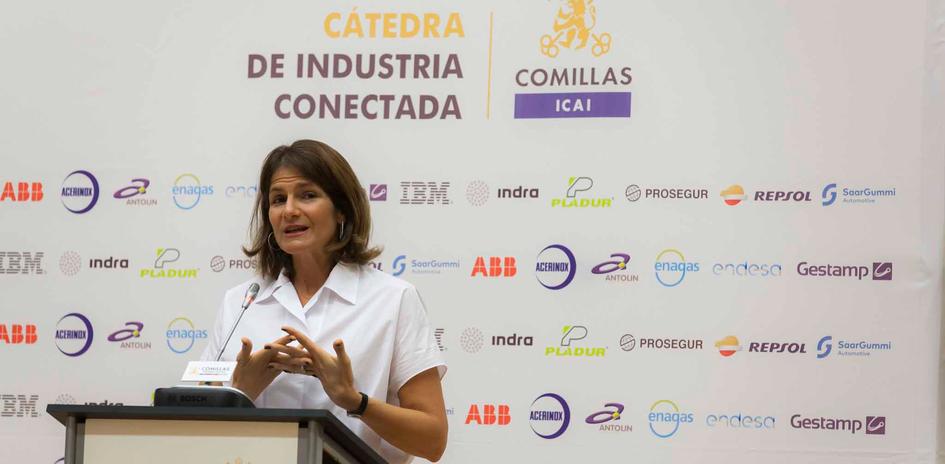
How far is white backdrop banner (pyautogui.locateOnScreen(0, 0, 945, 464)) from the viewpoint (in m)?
4.30

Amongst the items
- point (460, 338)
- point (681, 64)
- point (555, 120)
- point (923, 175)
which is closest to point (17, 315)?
point (460, 338)

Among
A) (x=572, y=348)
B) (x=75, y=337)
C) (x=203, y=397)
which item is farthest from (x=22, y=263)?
(x=203, y=397)

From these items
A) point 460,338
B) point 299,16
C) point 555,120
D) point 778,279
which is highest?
point 299,16

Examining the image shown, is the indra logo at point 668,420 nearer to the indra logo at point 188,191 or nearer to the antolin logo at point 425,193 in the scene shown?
the antolin logo at point 425,193

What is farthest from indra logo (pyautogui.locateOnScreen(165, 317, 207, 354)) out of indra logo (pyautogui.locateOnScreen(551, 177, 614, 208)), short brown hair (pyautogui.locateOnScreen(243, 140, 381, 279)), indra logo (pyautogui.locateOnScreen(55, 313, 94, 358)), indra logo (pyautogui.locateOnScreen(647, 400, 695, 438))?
indra logo (pyautogui.locateOnScreen(647, 400, 695, 438))

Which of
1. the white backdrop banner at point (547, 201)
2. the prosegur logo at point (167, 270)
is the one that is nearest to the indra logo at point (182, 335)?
the white backdrop banner at point (547, 201)

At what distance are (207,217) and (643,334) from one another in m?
1.92

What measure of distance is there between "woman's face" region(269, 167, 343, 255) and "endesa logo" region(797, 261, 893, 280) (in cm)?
223

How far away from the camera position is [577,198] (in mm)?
4496

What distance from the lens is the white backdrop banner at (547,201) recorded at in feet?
14.1

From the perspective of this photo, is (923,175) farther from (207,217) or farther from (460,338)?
(207,217)

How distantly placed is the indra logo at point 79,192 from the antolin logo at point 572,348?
6.88 feet

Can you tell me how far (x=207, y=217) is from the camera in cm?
471

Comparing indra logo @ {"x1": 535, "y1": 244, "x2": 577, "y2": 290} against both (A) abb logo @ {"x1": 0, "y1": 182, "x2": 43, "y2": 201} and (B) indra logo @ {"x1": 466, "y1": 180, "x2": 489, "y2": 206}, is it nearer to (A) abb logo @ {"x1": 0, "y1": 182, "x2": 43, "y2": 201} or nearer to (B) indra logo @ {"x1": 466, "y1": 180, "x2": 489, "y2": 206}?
(B) indra logo @ {"x1": 466, "y1": 180, "x2": 489, "y2": 206}
